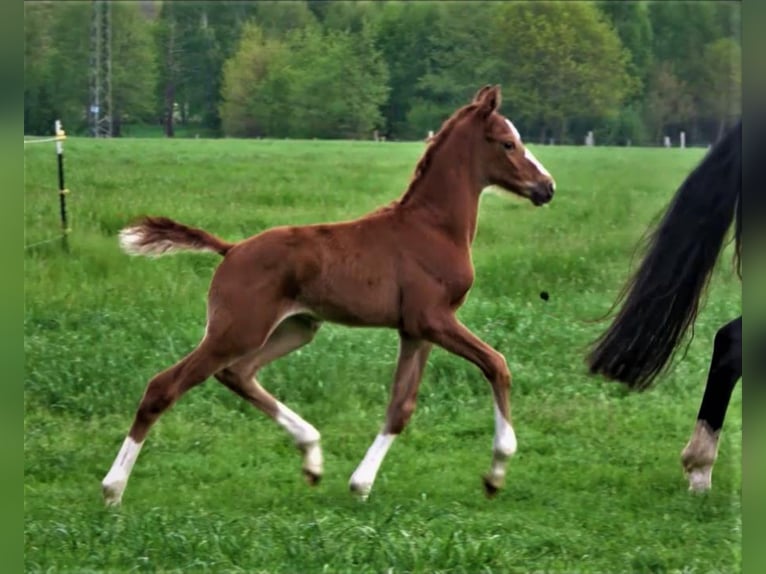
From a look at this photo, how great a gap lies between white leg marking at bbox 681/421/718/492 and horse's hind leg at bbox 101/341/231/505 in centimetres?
200

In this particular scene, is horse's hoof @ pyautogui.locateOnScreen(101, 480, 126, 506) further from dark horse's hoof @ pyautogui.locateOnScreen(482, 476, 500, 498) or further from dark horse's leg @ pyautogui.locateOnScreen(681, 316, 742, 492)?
dark horse's leg @ pyautogui.locateOnScreen(681, 316, 742, 492)

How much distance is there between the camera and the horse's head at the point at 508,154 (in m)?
4.80

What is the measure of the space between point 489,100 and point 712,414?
163 centimetres

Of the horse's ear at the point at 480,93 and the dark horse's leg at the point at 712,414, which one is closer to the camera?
the horse's ear at the point at 480,93

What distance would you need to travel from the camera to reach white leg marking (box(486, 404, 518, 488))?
4785mm

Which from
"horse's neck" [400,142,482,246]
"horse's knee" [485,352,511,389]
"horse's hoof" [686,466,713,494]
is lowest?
"horse's hoof" [686,466,713,494]

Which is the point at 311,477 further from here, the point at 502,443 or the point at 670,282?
the point at 670,282

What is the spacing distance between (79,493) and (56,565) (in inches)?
23.1

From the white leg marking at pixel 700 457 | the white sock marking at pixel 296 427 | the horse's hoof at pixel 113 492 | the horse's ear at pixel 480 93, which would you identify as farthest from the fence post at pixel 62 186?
the white leg marking at pixel 700 457

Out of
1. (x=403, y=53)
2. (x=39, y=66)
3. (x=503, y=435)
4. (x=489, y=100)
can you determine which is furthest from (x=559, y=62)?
(x=39, y=66)

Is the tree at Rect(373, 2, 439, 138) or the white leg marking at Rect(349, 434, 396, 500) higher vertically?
the tree at Rect(373, 2, 439, 138)

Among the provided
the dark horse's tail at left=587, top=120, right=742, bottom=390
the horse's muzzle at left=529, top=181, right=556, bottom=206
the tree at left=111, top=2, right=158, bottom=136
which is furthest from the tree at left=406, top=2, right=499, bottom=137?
the tree at left=111, top=2, right=158, bottom=136

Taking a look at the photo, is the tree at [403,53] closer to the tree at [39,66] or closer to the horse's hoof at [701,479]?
the tree at [39,66]

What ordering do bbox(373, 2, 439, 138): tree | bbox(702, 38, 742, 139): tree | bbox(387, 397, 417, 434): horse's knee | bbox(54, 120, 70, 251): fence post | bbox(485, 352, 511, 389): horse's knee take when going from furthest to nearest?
bbox(373, 2, 439, 138): tree < bbox(54, 120, 70, 251): fence post < bbox(387, 397, 417, 434): horse's knee < bbox(485, 352, 511, 389): horse's knee < bbox(702, 38, 742, 139): tree
